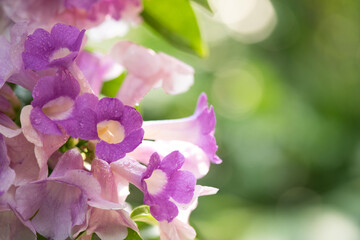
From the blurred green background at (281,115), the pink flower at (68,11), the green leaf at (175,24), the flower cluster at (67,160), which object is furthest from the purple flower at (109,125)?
the blurred green background at (281,115)

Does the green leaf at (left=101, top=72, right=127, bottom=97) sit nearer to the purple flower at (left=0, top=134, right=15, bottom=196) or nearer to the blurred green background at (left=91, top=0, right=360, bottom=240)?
the purple flower at (left=0, top=134, right=15, bottom=196)

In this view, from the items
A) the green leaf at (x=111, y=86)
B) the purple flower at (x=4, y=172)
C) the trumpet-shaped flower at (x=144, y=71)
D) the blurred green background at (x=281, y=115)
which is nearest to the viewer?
the purple flower at (x=4, y=172)

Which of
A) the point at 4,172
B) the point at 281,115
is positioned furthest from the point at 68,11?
the point at 281,115

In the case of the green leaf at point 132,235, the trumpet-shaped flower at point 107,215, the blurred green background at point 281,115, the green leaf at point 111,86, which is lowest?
the blurred green background at point 281,115

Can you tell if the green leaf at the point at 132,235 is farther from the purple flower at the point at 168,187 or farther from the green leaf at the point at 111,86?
the green leaf at the point at 111,86

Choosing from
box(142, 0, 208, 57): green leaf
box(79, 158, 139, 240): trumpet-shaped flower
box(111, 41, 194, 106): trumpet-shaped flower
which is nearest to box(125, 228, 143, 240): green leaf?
box(79, 158, 139, 240): trumpet-shaped flower
